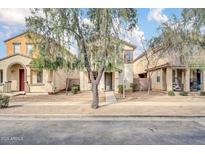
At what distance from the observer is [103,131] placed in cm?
698

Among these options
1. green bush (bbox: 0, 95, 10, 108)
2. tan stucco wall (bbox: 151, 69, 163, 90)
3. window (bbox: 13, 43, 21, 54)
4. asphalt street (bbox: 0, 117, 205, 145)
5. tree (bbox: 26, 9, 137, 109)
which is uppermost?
window (bbox: 13, 43, 21, 54)

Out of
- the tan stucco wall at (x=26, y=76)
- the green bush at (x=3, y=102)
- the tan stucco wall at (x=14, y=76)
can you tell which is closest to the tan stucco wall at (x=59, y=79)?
the tan stucco wall at (x=26, y=76)

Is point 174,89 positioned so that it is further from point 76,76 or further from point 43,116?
point 43,116

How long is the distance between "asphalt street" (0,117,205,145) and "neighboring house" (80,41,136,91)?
45.2 ft

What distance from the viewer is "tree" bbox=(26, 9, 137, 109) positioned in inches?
406

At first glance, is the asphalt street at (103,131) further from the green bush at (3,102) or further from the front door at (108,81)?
the front door at (108,81)

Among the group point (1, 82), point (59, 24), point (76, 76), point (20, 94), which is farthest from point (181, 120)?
point (76, 76)

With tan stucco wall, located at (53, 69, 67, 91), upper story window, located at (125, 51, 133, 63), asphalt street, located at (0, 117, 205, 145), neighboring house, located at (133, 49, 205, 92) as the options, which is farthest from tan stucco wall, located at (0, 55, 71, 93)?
neighboring house, located at (133, 49, 205, 92)

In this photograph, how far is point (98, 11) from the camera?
1026 cm

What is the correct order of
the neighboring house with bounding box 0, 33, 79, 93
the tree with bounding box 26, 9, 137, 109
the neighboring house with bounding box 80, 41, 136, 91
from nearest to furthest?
the tree with bounding box 26, 9, 137, 109, the neighboring house with bounding box 0, 33, 79, 93, the neighboring house with bounding box 80, 41, 136, 91

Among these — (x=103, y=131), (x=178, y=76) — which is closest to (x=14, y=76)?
(x=178, y=76)

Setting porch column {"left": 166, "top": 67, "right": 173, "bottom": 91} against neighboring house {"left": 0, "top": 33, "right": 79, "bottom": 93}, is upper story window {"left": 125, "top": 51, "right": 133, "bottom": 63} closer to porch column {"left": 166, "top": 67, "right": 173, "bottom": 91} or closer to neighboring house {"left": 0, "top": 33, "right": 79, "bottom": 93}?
porch column {"left": 166, "top": 67, "right": 173, "bottom": 91}

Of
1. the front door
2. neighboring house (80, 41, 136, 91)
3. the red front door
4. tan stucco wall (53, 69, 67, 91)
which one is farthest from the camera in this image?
the front door

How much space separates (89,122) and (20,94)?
1255cm
